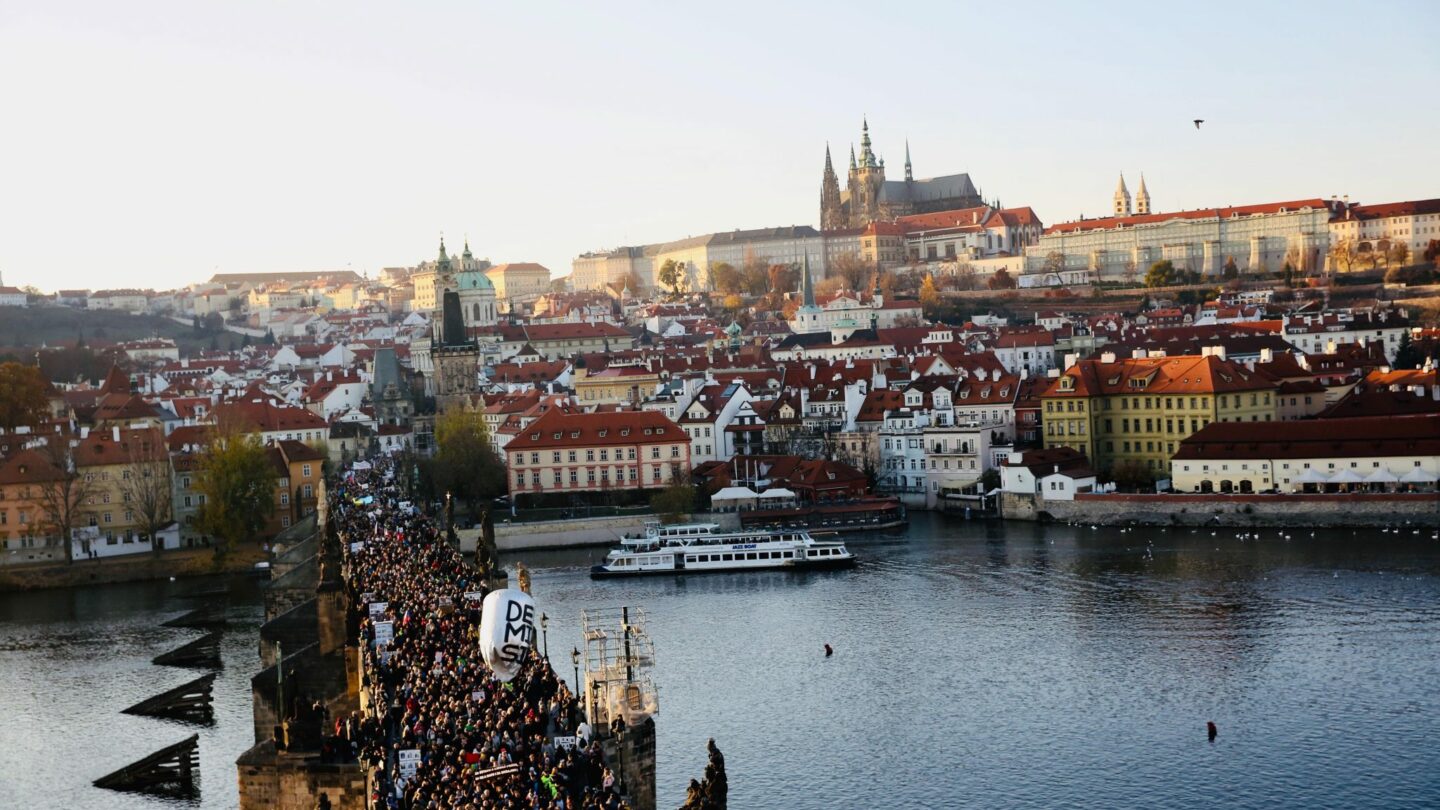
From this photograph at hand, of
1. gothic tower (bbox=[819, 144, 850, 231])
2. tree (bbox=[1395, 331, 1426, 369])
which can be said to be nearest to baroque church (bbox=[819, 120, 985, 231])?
gothic tower (bbox=[819, 144, 850, 231])

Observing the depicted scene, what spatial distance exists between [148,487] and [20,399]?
12685 millimetres

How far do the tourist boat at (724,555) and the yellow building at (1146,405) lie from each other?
1097 centimetres

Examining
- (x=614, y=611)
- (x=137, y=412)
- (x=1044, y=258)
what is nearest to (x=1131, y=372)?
(x=614, y=611)

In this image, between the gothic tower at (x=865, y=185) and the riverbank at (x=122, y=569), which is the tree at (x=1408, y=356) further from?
the gothic tower at (x=865, y=185)

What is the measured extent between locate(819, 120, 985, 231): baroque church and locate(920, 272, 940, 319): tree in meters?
33.9

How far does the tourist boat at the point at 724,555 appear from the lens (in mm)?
36938

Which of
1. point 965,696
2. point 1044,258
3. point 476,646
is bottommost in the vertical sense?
point 965,696

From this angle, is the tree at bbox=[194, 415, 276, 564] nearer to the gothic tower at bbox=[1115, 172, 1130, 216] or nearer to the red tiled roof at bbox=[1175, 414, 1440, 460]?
the red tiled roof at bbox=[1175, 414, 1440, 460]

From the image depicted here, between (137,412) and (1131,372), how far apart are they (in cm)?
3005

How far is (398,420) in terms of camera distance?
67688mm

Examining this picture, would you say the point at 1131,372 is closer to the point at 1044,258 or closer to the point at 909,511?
the point at 909,511

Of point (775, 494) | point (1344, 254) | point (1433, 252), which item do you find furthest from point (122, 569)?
point (1344, 254)

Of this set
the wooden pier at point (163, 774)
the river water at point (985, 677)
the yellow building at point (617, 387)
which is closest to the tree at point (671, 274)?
the yellow building at point (617, 387)

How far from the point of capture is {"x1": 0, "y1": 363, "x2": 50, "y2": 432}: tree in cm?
5216
